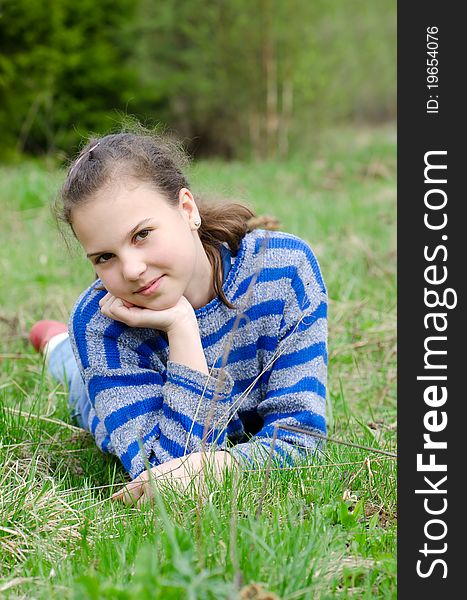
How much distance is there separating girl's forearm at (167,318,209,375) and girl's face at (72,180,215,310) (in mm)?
76

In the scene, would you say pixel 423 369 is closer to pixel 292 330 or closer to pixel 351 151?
pixel 292 330

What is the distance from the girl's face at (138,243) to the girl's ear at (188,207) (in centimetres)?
4

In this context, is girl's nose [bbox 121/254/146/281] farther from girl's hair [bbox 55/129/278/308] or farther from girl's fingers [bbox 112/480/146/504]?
girl's fingers [bbox 112/480/146/504]

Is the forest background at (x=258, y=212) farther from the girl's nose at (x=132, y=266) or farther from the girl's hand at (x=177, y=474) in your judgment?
the girl's nose at (x=132, y=266)

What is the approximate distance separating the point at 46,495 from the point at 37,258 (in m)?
2.98

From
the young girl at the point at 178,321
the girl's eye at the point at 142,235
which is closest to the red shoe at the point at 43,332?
the young girl at the point at 178,321

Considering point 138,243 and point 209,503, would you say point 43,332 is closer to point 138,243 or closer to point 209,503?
point 138,243

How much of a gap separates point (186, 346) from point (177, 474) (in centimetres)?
37

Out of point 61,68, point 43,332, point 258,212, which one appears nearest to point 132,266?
point 43,332

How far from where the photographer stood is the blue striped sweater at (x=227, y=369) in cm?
221

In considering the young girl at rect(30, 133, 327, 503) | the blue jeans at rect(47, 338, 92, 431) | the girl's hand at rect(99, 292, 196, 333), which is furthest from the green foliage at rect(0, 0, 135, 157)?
the girl's hand at rect(99, 292, 196, 333)

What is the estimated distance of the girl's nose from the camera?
2.05 m

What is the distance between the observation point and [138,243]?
2.08 meters

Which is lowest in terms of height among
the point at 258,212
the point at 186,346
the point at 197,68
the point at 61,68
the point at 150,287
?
the point at 186,346
